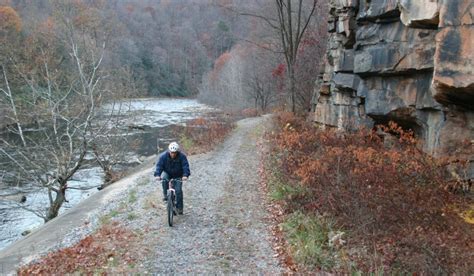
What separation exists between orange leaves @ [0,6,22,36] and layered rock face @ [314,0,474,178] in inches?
1567

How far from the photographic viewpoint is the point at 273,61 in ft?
125

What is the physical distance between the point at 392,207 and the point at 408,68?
4.51m

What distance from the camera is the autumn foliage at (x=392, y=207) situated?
22.3 feet

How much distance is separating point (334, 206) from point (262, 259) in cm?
187

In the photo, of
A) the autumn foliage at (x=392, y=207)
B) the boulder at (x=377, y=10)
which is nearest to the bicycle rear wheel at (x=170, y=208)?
the autumn foliage at (x=392, y=207)

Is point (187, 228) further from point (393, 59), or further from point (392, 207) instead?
point (393, 59)

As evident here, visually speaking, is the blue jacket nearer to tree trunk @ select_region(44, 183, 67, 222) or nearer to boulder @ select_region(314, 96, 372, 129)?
boulder @ select_region(314, 96, 372, 129)

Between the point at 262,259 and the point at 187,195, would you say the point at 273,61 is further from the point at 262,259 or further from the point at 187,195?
the point at 262,259

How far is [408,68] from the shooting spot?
35.7ft

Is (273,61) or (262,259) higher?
(273,61)

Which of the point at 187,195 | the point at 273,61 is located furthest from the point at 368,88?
the point at 273,61

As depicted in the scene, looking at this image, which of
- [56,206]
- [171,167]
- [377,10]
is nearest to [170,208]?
[171,167]

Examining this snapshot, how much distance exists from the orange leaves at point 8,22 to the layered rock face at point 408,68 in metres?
39.8

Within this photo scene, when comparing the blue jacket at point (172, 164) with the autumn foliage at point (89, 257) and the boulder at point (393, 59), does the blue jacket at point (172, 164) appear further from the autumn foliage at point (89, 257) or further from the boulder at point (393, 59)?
the boulder at point (393, 59)
